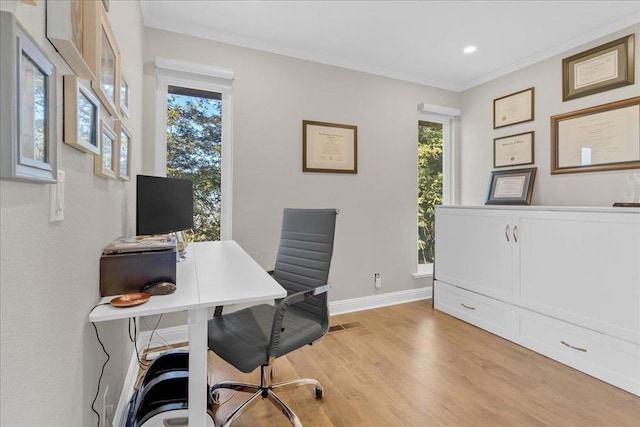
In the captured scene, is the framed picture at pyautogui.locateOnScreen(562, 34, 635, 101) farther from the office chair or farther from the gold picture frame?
the gold picture frame

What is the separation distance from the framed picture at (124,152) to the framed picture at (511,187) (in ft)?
10.8

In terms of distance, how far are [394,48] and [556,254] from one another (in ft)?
7.25

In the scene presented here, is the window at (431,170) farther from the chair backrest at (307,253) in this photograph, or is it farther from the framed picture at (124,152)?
the framed picture at (124,152)

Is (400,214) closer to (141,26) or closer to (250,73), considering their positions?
(250,73)

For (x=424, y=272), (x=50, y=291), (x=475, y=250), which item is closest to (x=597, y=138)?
(x=475, y=250)

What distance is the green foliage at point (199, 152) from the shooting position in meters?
2.62

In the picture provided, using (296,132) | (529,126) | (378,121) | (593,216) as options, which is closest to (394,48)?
(378,121)

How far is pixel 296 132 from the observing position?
296cm

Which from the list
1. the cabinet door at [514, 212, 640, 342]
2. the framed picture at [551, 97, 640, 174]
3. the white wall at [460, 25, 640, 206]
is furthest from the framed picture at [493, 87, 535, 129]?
the cabinet door at [514, 212, 640, 342]

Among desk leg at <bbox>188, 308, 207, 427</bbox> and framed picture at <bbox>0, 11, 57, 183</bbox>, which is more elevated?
framed picture at <bbox>0, 11, 57, 183</bbox>

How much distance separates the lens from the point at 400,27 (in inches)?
102

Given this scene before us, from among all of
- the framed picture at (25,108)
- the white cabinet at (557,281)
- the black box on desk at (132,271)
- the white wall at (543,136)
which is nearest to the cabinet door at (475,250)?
the white cabinet at (557,281)

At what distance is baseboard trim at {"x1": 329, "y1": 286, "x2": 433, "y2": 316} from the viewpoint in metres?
3.15

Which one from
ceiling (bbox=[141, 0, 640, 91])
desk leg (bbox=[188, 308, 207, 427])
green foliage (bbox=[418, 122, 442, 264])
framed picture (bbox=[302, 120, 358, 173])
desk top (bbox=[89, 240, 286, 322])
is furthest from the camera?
green foliage (bbox=[418, 122, 442, 264])
